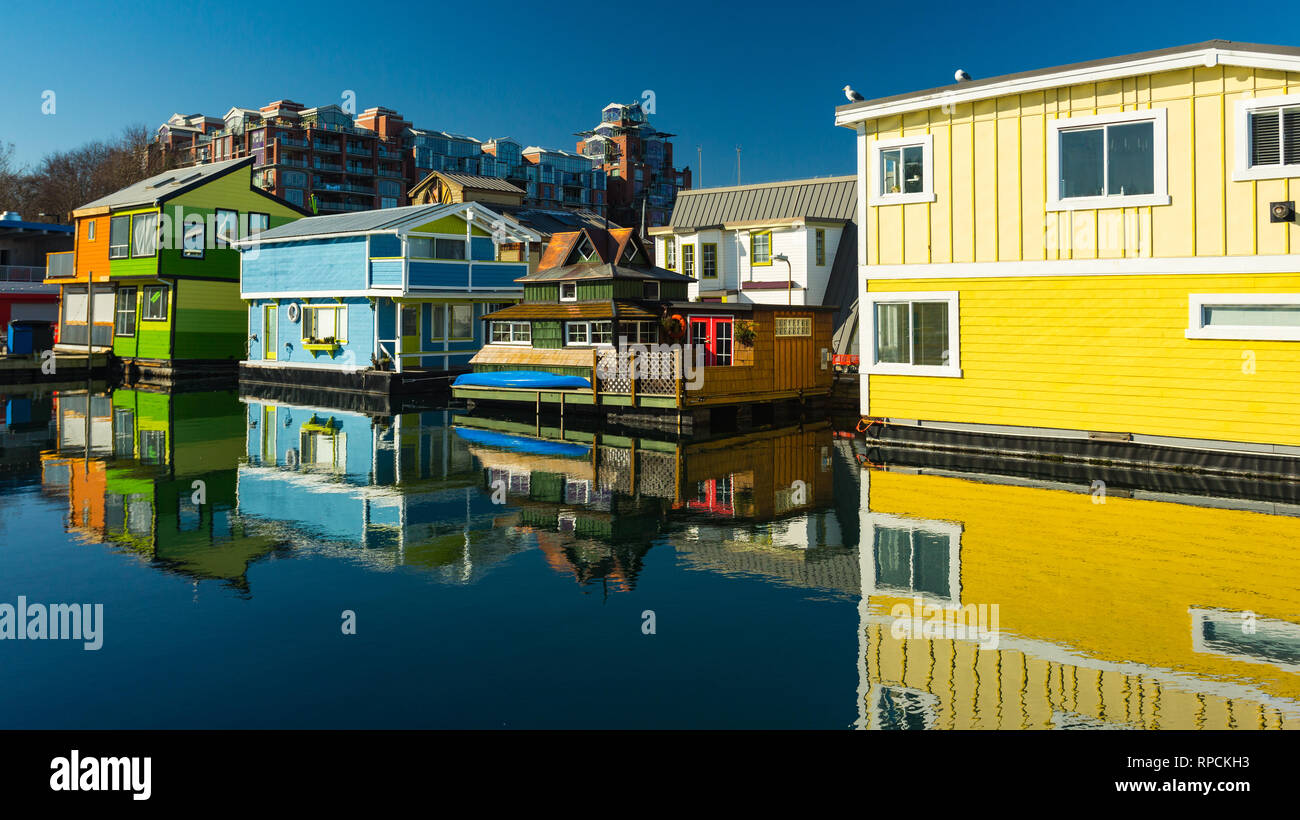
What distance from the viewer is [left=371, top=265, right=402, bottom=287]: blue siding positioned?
40125mm

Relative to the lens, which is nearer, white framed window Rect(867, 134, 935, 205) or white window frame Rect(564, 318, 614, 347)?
white framed window Rect(867, 134, 935, 205)

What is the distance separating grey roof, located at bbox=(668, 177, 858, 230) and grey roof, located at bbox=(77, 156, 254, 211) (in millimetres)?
21973

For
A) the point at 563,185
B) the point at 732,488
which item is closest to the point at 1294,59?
the point at 732,488

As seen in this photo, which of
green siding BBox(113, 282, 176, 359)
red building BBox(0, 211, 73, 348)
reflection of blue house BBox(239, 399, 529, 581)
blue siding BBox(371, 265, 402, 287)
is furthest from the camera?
red building BBox(0, 211, 73, 348)

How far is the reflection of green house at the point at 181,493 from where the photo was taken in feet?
45.8

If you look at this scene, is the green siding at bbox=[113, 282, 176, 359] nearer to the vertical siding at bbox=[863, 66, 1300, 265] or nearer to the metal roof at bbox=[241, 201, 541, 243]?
the metal roof at bbox=[241, 201, 541, 243]

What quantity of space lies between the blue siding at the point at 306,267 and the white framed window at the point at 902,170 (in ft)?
78.7

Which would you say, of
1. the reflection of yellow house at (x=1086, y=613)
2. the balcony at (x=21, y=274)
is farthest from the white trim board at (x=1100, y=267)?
the balcony at (x=21, y=274)

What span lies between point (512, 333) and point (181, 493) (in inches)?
718

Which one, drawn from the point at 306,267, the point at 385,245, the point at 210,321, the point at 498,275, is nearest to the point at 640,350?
the point at 385,245

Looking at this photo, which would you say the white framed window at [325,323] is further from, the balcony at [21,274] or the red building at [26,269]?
the balcony at [21,274]

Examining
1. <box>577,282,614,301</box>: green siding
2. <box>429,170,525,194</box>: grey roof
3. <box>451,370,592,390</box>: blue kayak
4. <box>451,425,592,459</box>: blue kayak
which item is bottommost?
<box>451,425,592,459</box>: blue kayak

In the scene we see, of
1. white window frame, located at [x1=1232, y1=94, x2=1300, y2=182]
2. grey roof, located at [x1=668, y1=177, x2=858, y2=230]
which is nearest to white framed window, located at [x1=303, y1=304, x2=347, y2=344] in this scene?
grey roof, located at [x1=668, y1=177, x2=858, y2=230]

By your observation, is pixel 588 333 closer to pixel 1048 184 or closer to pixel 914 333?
pixel 914 333
